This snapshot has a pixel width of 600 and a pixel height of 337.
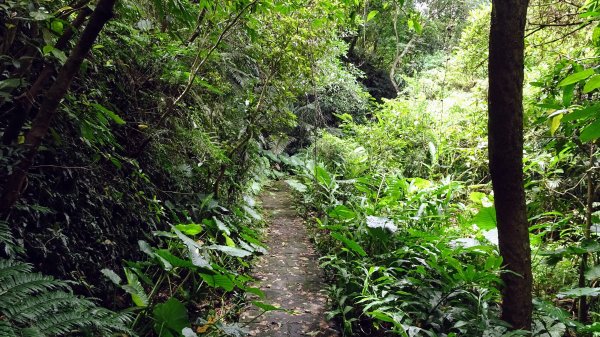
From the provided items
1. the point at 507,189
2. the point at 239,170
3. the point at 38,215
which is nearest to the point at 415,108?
the point at 239,170

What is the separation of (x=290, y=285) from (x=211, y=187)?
1677mm

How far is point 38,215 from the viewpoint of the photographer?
83.4 inches

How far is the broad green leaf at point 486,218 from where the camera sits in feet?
10.9

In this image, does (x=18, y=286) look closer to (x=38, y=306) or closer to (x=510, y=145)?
(x=38, y=306)

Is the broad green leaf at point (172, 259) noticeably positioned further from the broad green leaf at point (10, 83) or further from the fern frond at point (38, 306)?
the broad green leaf at point (10, 83)

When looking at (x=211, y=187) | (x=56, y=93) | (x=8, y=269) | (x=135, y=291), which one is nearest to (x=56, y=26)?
(x=56, y=93)

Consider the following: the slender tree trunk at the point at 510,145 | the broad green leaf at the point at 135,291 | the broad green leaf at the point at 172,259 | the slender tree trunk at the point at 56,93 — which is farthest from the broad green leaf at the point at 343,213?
the slender tree trunk at the point at 56,93

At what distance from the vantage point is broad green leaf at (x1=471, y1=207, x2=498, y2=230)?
10.9 ft

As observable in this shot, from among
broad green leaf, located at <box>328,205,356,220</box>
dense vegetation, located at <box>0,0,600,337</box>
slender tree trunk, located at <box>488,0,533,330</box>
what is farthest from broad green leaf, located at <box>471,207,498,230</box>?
broad green leaf, located at <box>328,205,356,220</box>

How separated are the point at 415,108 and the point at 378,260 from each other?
5.04m

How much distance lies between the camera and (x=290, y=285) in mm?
4277

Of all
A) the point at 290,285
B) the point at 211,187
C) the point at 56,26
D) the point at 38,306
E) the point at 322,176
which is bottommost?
the point at 290,285

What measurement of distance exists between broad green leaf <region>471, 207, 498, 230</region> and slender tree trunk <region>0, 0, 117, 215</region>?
3.24m

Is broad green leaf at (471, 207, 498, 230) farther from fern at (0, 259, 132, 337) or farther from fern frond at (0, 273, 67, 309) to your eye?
fern frond at (0, 273, 67, 309)
